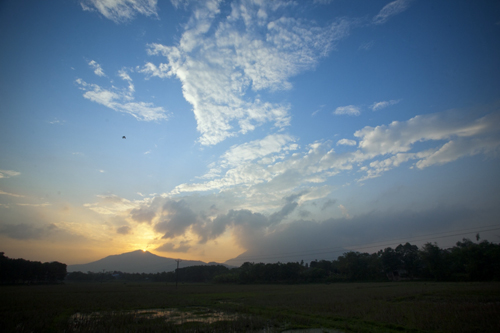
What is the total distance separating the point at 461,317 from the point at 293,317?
9.78m

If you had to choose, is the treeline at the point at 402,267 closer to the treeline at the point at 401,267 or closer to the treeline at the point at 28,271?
the treeline at the point at 401,267

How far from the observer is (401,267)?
68188mm

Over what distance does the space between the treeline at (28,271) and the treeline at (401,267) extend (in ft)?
189

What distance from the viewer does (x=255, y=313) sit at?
1811cm

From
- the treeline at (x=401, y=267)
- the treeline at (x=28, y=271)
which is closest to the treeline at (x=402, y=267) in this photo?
the treeline at (x=401, y=267)

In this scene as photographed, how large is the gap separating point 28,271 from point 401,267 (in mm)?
113370

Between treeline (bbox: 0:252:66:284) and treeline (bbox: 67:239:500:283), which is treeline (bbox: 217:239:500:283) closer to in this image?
treeline (bbox: 67:239:500:283)

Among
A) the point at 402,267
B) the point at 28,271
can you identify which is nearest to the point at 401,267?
the point at 402,267

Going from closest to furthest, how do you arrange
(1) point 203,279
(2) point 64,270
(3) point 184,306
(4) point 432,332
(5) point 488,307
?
1. (4) point 432,332
2. (5) point 488,307
3. (3) point 184,306
4. (2) point 64,270
5. (1) point 203,279

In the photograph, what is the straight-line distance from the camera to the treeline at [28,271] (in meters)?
65.2

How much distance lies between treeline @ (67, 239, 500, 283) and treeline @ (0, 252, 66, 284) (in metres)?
57.7

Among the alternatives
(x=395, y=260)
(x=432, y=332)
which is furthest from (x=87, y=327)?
(x=395, y=260)

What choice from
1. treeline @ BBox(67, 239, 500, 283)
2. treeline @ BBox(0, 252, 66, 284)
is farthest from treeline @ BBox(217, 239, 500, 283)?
treeline @ BBox(0, 252, 66, 284)

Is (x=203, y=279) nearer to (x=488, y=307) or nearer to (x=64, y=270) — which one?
Result: (x=64, y=270)
